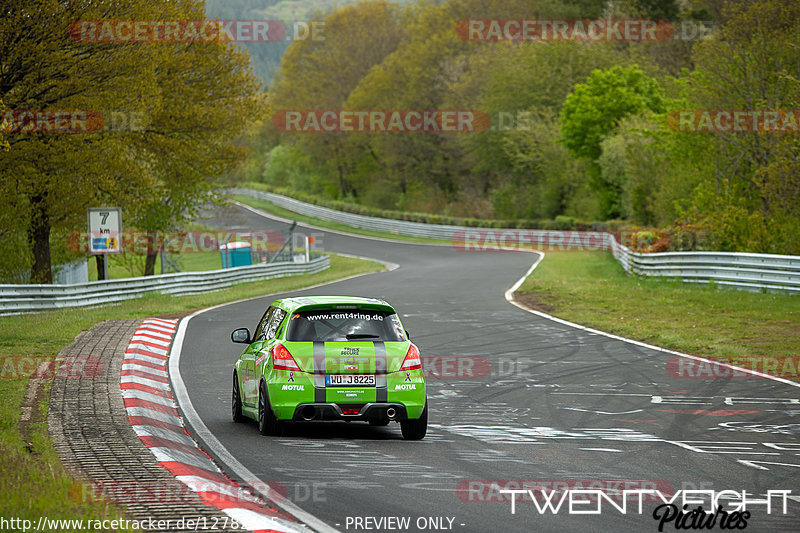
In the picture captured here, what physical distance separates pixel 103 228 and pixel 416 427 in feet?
62.6

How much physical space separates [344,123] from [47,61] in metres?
71.0

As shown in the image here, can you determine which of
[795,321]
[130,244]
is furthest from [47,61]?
[795,321]

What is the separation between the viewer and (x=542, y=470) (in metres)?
8.46

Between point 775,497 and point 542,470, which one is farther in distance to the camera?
point 542,470

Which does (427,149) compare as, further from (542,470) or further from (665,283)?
(542,470)

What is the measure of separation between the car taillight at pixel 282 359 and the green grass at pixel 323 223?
56343mm

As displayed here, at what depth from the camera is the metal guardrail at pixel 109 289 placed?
23938 millimetres

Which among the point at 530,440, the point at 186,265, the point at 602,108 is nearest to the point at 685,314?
the point at 530,440

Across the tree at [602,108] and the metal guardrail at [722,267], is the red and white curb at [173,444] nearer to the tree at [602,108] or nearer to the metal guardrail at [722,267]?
the metal guardrail at [722,267]

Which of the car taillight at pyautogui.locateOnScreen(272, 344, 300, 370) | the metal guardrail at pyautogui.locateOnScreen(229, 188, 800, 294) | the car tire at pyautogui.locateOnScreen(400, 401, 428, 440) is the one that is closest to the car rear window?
the car taillight at pyautogui.locateOnScreen(272, 344, 300, 370)

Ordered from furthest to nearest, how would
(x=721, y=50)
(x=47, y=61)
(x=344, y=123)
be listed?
(x=344, y=123)
(x=721, y=50)
(x=47, y=61)

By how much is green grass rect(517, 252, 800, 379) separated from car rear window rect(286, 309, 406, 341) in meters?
7.21

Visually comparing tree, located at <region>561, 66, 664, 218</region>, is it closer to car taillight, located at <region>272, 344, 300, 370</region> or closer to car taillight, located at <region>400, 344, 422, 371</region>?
car taillight, located at <region>400, 344, 422, 371</region>

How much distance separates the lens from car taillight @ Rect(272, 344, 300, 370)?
990 cm
